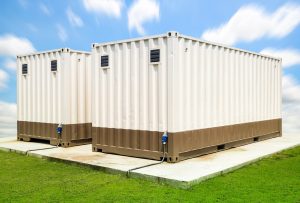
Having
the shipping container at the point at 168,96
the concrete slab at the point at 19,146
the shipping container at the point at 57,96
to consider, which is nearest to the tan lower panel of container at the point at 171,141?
the shipping container at the point at 168,96

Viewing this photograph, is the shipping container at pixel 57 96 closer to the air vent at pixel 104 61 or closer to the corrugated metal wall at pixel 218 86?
the air vent at pixel 104 61

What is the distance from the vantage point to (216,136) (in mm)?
11344

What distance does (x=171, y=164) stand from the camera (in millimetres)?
9281

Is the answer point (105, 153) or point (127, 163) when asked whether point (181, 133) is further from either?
point (105, 153)

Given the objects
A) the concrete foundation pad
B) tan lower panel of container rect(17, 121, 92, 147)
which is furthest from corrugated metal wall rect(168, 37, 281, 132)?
tan lower panel of container rect(17, 121, 92, 147)

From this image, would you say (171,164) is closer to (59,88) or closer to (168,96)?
(168,96)

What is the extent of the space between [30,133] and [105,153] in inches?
179

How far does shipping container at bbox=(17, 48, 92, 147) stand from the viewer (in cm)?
1280

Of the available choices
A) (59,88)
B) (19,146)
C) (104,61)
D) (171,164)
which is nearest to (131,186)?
(171,164)

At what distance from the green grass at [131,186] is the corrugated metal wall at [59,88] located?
362 cm

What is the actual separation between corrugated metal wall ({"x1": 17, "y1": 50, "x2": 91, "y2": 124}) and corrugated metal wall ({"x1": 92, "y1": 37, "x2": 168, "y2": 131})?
182 cm

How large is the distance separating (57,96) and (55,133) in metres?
1.34

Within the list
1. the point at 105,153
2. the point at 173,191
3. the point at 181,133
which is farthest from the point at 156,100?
the point at 173,191

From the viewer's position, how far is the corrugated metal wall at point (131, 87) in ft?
32.0
